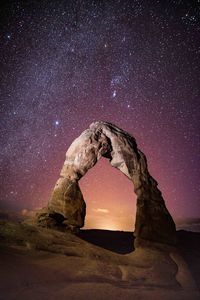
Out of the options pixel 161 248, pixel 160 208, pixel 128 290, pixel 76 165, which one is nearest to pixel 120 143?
pixel 76 165

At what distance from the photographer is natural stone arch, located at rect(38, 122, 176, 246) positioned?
10.6 meters

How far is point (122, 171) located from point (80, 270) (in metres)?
5.92

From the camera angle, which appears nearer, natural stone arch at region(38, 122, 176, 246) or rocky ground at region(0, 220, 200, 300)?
rocky ground at region(0, 220, 200, 300)

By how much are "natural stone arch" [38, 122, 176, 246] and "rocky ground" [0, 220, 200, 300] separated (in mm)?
1031

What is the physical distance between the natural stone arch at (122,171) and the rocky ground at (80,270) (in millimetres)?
1031

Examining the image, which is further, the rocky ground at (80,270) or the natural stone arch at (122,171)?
the natural stone arch at (122,171)

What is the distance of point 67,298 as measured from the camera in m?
5.08

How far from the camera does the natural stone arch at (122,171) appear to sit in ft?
34.8

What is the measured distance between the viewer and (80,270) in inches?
260

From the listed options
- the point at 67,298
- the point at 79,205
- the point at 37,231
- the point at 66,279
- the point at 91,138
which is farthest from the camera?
the point at 91,138

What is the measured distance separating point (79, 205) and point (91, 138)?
3.01 metres

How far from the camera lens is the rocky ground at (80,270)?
5371 mm

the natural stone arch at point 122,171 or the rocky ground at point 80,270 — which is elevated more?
the natural stone arch at point 122,171

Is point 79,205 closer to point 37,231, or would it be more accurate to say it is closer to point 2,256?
point 37,231
